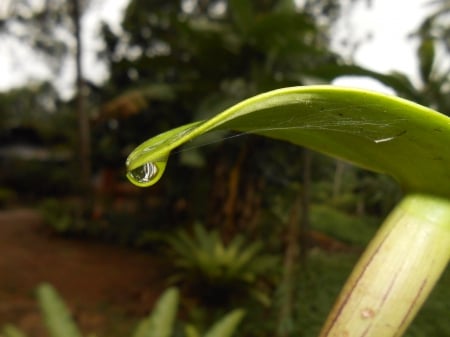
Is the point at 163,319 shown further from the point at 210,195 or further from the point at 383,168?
the point at 210,195

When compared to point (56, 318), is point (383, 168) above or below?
above

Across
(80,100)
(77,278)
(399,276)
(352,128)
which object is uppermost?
(80,100)

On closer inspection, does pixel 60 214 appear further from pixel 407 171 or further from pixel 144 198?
pixel 407 171

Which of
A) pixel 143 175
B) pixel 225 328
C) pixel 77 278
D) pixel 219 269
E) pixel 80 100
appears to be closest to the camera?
pixel 143 175

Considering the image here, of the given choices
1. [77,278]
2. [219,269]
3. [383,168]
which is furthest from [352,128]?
[77,278]

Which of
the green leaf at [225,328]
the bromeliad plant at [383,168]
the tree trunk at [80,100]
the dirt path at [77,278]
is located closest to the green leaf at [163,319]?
the green leaf at [225,328]

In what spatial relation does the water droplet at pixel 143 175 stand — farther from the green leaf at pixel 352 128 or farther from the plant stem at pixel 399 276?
the plant stem at pixel 399 276
